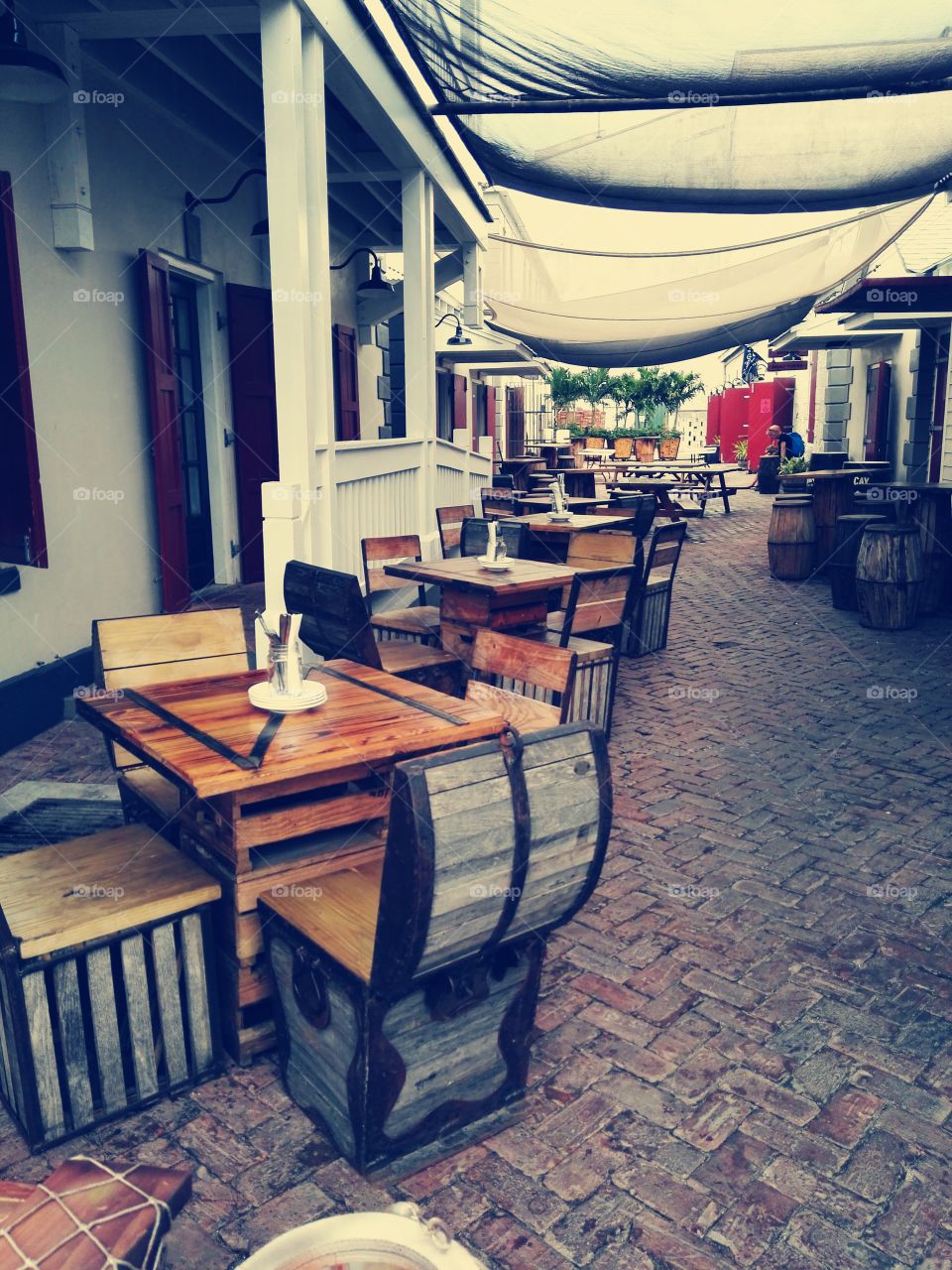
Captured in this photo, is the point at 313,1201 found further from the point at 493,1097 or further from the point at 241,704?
the point at 241,704

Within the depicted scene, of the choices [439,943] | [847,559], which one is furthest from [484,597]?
[847,559]

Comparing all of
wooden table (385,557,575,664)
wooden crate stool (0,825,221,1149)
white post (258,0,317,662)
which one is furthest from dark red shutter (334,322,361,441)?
wooden crate stool (0,825,221,1149)

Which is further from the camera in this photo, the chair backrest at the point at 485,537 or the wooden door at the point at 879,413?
the wooden door at the point at 879,413

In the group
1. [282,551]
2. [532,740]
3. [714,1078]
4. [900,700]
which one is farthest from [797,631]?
[532,740]

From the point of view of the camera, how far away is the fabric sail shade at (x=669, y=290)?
9.85 m

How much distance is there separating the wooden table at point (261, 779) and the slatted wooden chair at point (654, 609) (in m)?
4.00

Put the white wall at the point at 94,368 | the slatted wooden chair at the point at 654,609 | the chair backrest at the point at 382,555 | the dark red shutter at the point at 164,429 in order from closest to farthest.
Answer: the white wall at the point at 94,368, the chair backrest at the point at 382,555, the dark red shutter at the point at 164,429, the slatted wooden chair at the point at 654,609

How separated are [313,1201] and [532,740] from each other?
1.10 meters

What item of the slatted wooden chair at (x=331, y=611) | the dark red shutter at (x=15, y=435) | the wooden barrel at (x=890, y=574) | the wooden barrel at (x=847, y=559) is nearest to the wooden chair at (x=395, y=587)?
the slatted wooden chair at (x=331, y=611)

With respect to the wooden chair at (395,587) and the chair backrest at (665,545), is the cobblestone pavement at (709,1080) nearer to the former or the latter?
the wooden chair at (395,587)

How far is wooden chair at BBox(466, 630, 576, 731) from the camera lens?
3.05 m

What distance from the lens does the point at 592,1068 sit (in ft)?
8.39

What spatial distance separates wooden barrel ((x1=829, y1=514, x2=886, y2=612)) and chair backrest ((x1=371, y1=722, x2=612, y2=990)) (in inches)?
277

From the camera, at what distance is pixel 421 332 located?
24.4 ft
